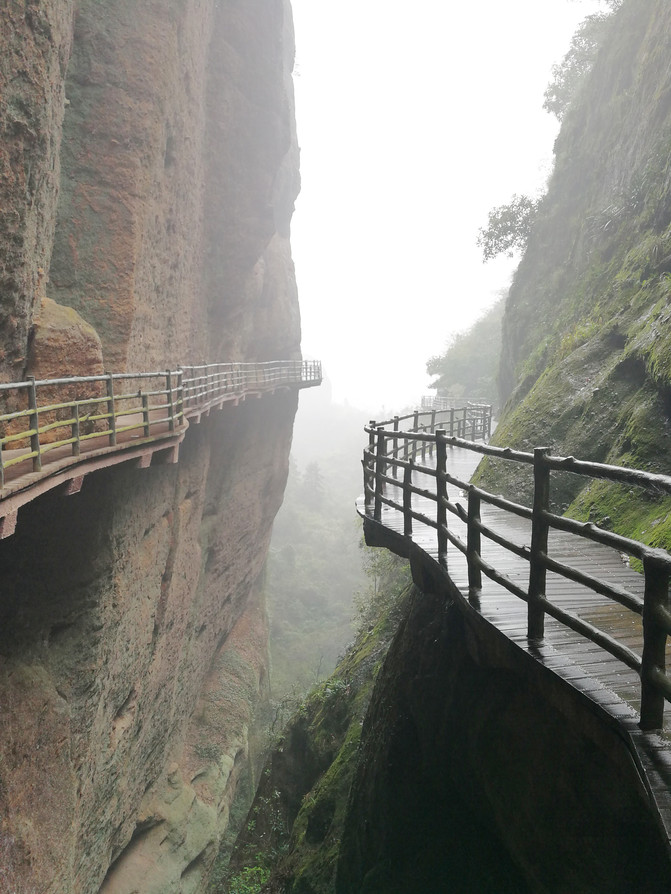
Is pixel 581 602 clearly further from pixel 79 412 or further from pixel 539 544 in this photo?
pixel 79 412

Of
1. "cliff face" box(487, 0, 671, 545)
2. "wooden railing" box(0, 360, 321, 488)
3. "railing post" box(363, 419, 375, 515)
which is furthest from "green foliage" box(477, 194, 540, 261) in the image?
"railing post" box(363, 419, 375, 515)

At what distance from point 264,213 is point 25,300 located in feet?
44.0

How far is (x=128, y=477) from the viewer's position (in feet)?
33.7

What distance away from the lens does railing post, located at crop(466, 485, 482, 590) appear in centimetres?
438

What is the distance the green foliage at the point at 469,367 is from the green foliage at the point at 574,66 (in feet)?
42.8

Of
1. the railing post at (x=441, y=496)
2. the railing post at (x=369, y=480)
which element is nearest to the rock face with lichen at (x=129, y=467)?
the railing post at (x=369, y=480)

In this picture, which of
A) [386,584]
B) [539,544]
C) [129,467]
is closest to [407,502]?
[539,544]

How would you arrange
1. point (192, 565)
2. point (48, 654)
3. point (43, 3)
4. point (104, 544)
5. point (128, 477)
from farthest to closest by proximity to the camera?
point (192, 565) < point (128, 477) < point (104, 544) < point (48, 654) < point (43, 3)

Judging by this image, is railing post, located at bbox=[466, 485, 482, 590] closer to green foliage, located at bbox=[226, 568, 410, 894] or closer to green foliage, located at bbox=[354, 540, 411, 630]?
green foliage, located at bbox=[226, 568, 410, 894]

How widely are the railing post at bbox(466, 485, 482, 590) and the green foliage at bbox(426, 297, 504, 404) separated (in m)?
29.5

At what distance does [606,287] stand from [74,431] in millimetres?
11479

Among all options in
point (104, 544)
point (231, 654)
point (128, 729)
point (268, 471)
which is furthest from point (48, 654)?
point (268, 471)

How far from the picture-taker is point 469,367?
35.8m

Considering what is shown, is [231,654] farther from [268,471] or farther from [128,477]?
[128,477]
